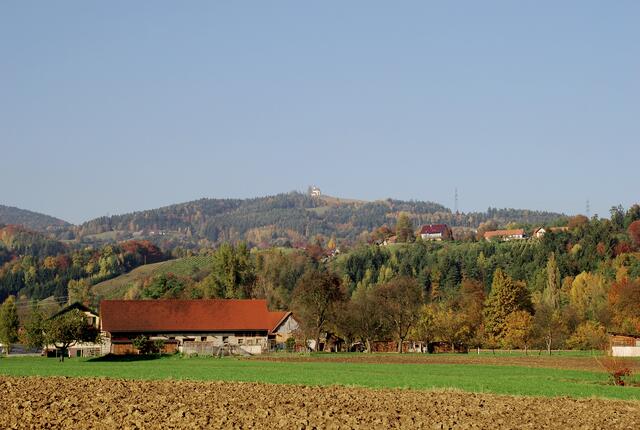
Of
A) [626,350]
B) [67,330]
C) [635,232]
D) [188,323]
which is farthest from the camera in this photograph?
[635,232]

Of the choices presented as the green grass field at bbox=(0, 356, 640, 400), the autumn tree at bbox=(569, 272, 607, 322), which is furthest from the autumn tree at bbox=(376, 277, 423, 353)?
the green grass field at bbox=(0, 356, 640, 400)

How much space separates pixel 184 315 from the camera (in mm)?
102812

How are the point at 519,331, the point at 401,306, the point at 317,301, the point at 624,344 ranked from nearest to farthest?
the point at 624,344, the point at 317,301, the point at 401,306, the point at 519,331

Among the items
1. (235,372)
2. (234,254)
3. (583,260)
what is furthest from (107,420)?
(583,260)

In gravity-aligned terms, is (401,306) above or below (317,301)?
below

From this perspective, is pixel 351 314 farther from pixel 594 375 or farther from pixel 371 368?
pixel 594 375

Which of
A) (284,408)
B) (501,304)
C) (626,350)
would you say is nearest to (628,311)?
(501,304)

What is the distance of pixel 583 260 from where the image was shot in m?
170

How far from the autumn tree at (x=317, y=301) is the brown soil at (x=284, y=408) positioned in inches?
2221

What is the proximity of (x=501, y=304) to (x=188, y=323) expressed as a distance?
35.3m

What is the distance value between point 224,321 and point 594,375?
53580 mm

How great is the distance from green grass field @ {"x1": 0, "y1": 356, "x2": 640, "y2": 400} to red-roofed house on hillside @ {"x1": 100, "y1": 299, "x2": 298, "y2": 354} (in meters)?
34.8

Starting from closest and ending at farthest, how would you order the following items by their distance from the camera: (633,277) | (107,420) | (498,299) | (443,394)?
(107,420), (443,394), (498,299), (633,277)

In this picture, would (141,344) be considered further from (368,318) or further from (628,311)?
(628,311)
